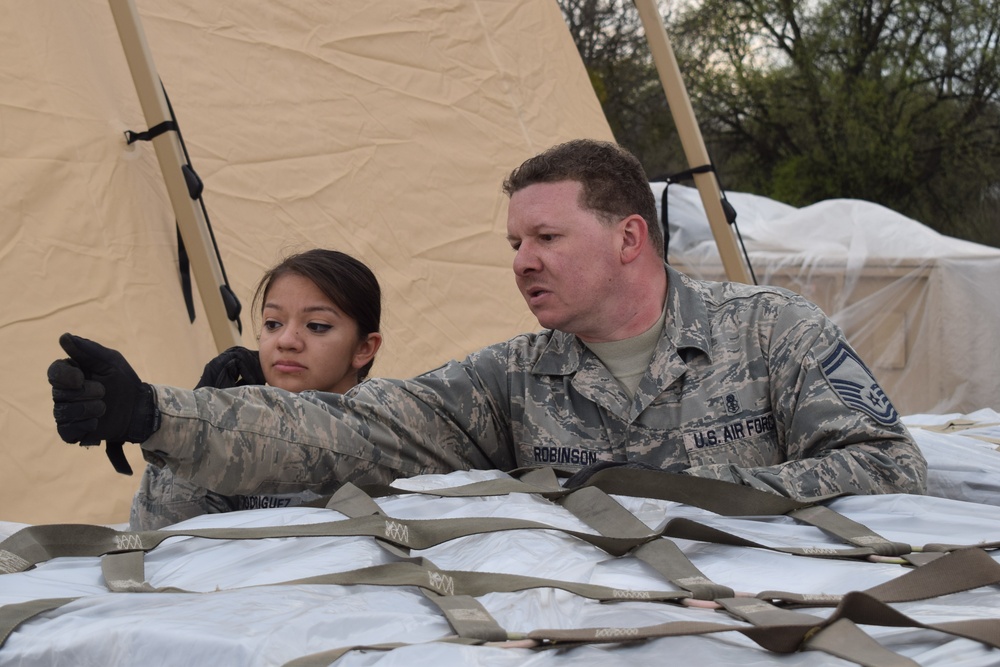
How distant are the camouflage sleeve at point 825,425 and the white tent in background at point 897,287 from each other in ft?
13.8

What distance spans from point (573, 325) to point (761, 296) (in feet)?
1.03

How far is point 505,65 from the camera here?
341cm

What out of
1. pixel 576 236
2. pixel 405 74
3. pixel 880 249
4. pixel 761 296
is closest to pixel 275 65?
pixel 405 74

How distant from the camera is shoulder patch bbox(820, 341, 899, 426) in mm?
1733

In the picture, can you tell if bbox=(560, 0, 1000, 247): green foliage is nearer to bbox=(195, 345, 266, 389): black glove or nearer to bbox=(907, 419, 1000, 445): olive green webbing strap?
bbox=(907, 419, 1000, 445): olive green webbing strap

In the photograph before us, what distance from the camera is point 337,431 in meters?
1.66

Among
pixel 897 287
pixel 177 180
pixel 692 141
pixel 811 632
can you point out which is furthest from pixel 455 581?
pixel 897 287

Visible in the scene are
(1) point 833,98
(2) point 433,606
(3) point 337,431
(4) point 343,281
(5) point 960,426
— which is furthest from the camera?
(1) point 833,98

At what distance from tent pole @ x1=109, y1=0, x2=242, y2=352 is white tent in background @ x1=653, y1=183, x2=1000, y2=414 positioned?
3841 mm

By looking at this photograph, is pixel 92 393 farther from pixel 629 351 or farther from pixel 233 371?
pixel 629 351

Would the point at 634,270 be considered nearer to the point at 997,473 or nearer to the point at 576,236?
the point at 576,236

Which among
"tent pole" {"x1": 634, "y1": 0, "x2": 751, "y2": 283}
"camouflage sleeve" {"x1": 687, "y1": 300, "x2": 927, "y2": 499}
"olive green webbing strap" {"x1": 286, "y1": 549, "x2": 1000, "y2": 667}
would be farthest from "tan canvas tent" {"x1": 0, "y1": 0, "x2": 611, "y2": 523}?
"olive green webbing strap" {"x1": 286, "y1": 549, "x2": 1000, "y2": 667}

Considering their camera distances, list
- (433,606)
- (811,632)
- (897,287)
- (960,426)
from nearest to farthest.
A: 1. (811,632)
2. (433,606)
3. (960,426)
4. (897,287)

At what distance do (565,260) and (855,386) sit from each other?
49cm
